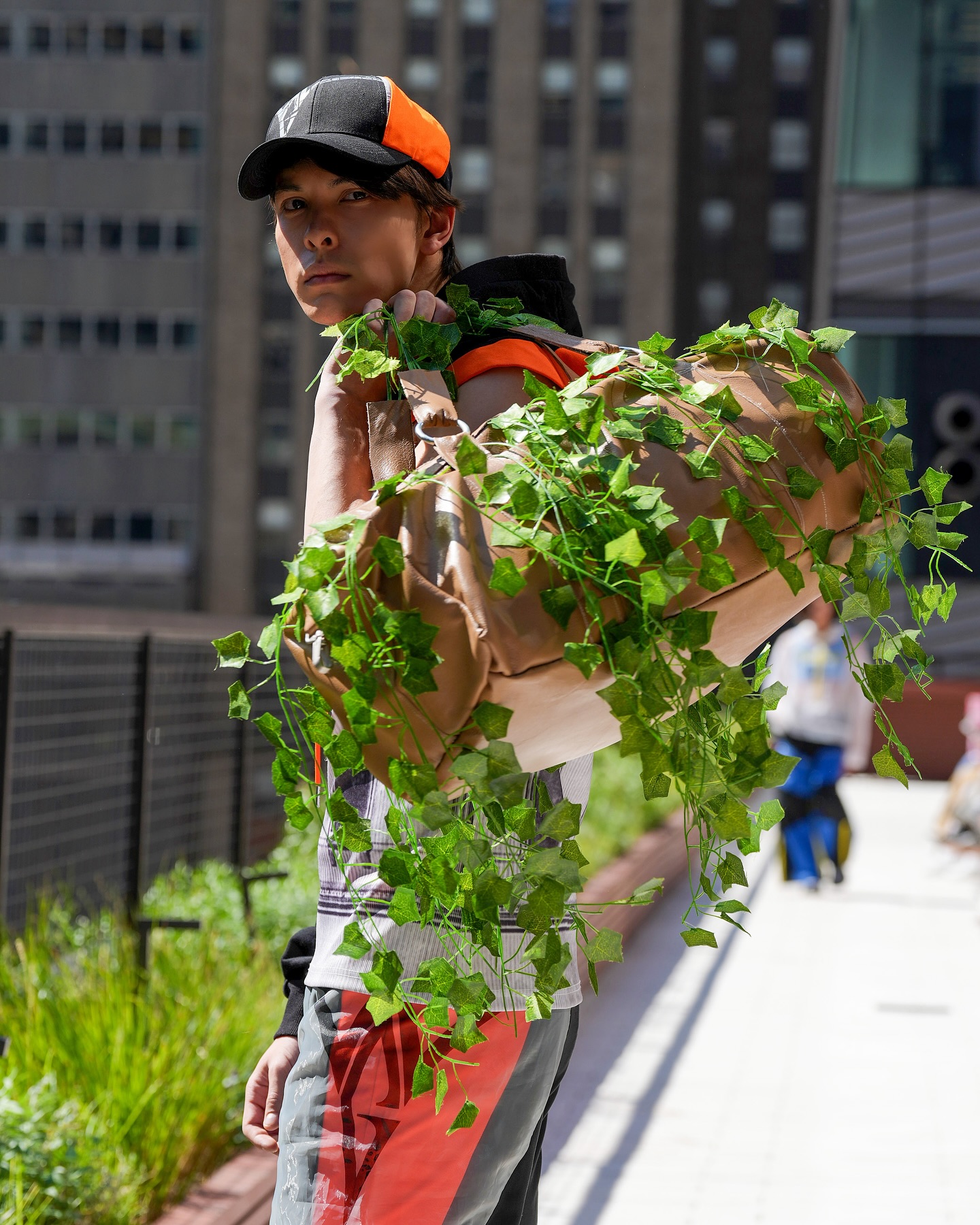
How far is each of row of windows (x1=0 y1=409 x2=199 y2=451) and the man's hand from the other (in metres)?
60.9

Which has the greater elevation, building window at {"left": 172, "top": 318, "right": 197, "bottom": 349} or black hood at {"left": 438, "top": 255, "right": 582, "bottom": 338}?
black hood at {"left": 438, "top": 255, "right": 582, "bottom": 338}

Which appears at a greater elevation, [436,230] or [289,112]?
[289,112]

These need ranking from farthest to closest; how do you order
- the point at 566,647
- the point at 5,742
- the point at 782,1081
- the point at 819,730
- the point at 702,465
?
1. the point at 819,730
2. the point at 782,1081
3. the point at 5,742
4. the point at 702,465
5. the point at 566,647

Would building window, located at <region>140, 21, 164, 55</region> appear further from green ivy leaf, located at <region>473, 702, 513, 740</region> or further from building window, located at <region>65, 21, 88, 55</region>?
green ivy leaf, located at <region>473, 702, 513, 740</region>

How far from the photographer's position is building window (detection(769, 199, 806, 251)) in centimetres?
7419

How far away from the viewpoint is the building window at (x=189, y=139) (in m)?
61.8

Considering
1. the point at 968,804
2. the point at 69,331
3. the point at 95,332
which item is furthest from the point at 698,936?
the point at 69,331

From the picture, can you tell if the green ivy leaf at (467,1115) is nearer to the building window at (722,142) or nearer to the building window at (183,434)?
the building window at (183,434)

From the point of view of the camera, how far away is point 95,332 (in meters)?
61.3

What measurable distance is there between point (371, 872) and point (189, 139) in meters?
64.1

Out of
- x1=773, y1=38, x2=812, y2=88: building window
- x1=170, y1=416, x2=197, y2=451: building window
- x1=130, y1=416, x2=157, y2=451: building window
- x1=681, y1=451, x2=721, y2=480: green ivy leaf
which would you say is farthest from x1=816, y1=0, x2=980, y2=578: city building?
x1=773, y1=38, x2=812, y2=88: building window

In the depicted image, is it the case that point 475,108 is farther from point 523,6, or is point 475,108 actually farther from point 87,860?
point 87,860

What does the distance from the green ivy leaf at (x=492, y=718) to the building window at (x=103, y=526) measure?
60.8 meters

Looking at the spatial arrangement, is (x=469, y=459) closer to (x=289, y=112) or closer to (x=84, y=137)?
(x=289, y=112)
